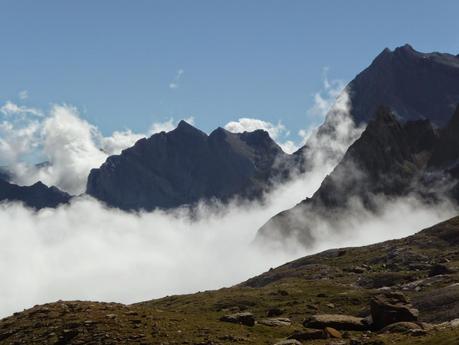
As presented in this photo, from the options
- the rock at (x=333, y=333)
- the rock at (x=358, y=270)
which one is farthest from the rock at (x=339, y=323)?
the rock at (x=358, y=270)

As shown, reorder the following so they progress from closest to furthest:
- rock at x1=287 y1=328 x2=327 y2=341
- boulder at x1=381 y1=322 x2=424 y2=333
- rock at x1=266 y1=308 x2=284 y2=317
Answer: rock at x1=287 y1=328 x2=327 y2=341
boulder at x1=381 y1=322 x2=424 y2=333
rock at x1=266 y1=308 x2=284 y2=317

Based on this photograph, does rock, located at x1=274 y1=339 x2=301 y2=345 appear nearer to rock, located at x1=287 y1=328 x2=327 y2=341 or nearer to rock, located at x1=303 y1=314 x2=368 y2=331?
rock, located at x1=287 y1=328 x2=327 y2=341

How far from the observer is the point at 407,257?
153750mm

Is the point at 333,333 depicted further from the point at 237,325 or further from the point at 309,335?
the point at 237,325

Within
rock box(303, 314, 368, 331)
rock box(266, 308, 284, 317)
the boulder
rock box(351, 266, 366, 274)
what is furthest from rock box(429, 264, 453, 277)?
the boulder

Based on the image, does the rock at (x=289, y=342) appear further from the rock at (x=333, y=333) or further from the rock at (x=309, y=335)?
the rock at (x=333, y=333)

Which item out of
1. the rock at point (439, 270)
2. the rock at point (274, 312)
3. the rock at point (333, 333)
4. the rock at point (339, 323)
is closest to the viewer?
the rock at point (333, 333)

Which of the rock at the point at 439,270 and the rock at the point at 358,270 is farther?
the rock at the point at 358,270

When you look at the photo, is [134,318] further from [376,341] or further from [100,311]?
[376,341]

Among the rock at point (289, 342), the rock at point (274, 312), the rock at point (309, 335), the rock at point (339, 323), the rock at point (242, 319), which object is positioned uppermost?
the rock at point (274, 312)

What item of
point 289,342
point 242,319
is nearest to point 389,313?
point 242,319

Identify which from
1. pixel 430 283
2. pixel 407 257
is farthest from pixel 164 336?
pixel 407 257

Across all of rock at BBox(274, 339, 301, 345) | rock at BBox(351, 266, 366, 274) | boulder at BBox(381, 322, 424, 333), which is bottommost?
boulder at BBox(381, 322, 424, 333)

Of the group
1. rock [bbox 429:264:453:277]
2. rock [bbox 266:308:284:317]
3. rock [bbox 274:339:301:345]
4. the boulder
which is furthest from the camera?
rock [bbox 429:264:453:277]
